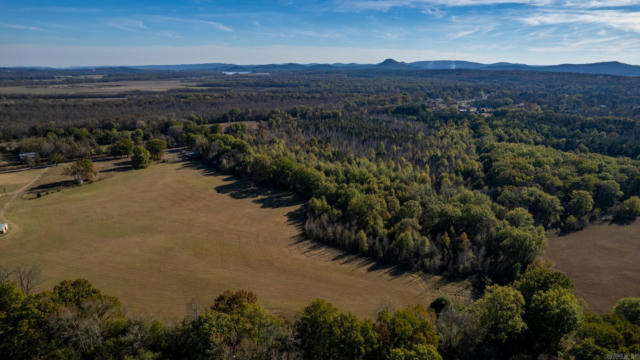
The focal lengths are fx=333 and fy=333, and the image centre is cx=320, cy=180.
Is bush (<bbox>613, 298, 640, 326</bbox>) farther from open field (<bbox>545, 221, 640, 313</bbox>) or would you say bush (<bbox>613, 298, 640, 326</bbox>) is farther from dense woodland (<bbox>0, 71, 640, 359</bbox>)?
open field (<bbox>545, 221, 640, 313</bbox>)

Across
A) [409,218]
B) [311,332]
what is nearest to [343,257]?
Result: [409,218]

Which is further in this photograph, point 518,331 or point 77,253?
point 77,253

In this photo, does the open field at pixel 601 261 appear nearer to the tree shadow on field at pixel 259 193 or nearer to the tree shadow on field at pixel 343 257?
the tree shadow on field at pixel 343 257

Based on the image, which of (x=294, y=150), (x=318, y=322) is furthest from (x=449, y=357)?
(x=294, y=150)

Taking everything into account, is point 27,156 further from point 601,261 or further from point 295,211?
point 601,261

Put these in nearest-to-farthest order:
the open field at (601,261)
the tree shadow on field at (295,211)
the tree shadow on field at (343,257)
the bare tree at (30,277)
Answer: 1. the bare tree at (30,277)
2. the open field at (601,261)
3. the tree shadow on field at (343,257)
4. the tree shadow on field at (295,211)

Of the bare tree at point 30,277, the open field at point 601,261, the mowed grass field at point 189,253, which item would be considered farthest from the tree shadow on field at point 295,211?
the bare tree at point 30,277

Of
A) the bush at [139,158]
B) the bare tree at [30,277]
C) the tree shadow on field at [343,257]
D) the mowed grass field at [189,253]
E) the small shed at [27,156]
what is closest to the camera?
the bare tree at [30,277]

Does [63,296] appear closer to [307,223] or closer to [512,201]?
[307,223]
